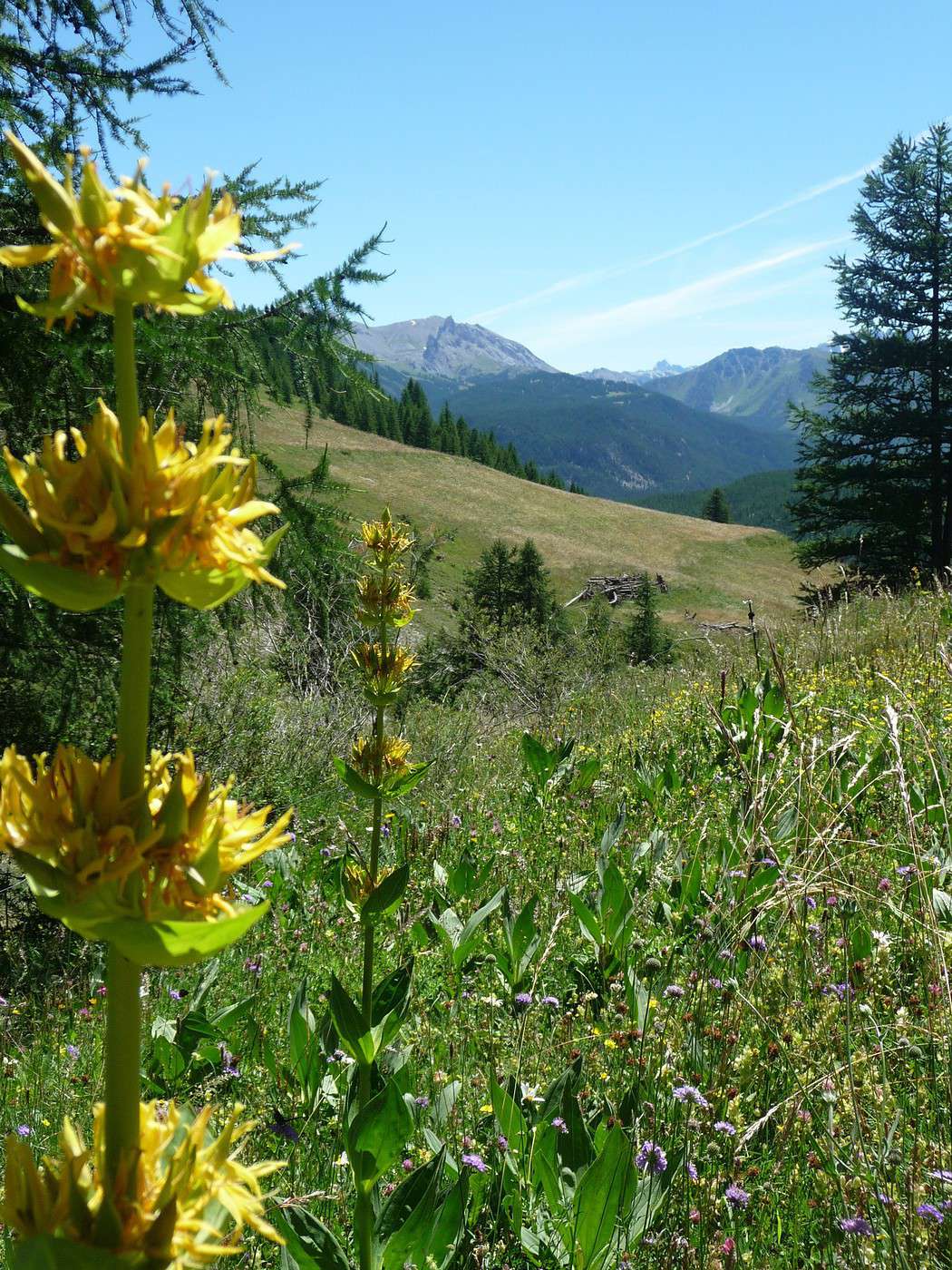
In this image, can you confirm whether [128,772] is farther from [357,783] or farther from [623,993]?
[623,993]

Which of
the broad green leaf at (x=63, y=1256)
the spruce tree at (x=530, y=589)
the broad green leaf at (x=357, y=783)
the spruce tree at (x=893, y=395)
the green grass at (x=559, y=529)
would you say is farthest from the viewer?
the green grass at (x=559, y=529)

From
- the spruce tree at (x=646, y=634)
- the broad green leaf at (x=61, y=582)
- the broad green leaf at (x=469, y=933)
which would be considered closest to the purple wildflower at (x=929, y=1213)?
the broad green leaf at (x=469, y=933)

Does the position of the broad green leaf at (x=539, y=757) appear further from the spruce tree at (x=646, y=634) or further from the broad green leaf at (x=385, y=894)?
the spruce tree at (x=646, y=634)

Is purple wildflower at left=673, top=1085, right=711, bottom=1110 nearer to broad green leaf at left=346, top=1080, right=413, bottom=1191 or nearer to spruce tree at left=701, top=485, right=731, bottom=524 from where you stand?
broad green leaf at left=346, top=1080, right=413, bottom=1191

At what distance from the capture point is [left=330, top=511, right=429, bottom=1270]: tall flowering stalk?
2.10 meters

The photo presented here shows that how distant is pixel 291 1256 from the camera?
6.45 feet

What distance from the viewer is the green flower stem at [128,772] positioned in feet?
3.06

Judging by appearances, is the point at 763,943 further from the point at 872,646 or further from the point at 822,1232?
the point at 872,646

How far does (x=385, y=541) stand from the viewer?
2.80m

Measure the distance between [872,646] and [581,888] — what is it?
4.99 meters

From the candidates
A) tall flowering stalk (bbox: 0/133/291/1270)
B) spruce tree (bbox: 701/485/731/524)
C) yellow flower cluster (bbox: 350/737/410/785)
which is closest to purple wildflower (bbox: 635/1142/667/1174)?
yellow flower cluster (bbox: 350/737/410/785)

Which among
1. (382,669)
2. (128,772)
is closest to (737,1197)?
(382,669)

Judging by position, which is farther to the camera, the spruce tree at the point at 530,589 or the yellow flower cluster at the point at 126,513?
the spruce tree at the point at 530,589

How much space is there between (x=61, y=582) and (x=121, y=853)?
33 cm
